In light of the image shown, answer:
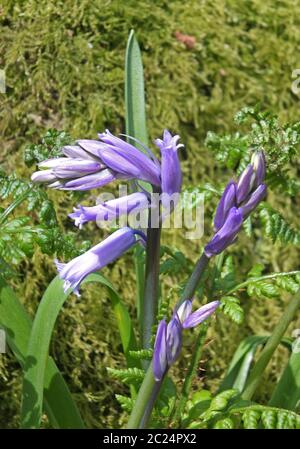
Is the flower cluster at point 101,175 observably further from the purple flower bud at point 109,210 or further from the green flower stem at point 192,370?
the green flower stem at point 192,370

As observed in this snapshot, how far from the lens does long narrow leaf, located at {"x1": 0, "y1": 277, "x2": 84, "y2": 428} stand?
2076mm

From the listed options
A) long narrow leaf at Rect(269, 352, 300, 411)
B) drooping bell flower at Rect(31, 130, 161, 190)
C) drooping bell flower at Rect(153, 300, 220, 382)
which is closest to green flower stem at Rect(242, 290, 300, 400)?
long narrow leaf at Rect(269, 352, 300, 411)

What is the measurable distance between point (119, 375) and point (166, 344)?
0.83ft

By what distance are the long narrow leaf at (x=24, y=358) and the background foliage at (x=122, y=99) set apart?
411mm

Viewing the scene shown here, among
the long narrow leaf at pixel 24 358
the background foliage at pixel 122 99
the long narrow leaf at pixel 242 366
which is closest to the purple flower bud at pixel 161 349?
the long narrow leaf at pixel 24 358

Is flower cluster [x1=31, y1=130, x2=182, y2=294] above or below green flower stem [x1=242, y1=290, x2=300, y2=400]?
above

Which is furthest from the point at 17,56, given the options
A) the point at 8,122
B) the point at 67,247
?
the point at 67,247

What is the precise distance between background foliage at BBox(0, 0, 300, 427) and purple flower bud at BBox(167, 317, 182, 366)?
39.9 inches

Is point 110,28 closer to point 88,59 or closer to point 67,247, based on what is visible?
point 88,59

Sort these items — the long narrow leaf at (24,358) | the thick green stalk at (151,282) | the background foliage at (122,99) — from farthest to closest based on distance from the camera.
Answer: the background foliage at (122,99) < the long narrow leaf at (24,358) < the thick green stalk at (151,282)

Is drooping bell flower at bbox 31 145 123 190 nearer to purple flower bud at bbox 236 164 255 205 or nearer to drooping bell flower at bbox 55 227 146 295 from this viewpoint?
drooping bell flower at bbox 55 227 146 295

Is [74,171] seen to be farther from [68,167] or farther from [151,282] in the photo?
[151,282]

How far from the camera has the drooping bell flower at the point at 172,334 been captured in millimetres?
1609

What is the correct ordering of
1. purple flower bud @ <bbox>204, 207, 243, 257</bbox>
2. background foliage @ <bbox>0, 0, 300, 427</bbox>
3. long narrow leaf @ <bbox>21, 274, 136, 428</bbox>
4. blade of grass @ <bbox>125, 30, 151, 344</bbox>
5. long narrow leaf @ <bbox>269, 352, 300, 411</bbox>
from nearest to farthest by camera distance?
purple flower bud @ <bbox>204, 207, 243, 257</bbox> < long narrow leaf @ <bbox>21, 274, 136, 428</bbox> < long narrow leaf @ <bbox>269, 352, 300, 411</bbox> < blade of grass @ <bbox>125, 30, 151, 344</bbox> < background foliage @ <bbox>0, 0, 300, 427</bbox>
